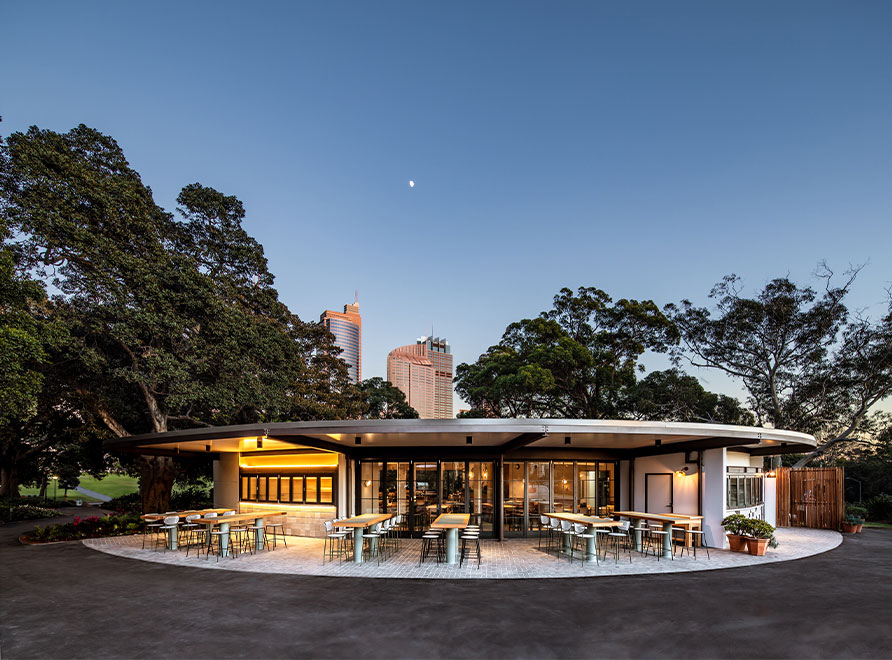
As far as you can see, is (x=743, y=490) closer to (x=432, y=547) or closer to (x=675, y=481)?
(x=675, y=481)

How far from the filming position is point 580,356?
79.5 ft

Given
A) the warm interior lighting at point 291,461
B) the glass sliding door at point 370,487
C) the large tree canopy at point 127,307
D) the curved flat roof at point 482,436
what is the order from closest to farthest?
the curved flat roof at point 482,436 → the warm interior lighting at point 291,461 → the glass sliding door at point 370,487 → the large tree canopy at point 127,307

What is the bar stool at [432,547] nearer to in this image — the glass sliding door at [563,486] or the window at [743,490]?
the glass sliding door at [563,486]

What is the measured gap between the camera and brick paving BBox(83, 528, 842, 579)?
834 centimetres

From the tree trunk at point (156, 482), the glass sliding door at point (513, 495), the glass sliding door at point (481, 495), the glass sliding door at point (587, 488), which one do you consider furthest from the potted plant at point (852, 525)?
the tree trunk at point (156, 482)

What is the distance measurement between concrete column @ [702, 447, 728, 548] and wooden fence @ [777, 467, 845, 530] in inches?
260

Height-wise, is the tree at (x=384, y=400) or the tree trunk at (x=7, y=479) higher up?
the tree at (x=384, y=400)

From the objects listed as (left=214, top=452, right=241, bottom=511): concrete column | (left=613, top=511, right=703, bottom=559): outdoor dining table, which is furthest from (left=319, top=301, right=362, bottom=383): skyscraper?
(left=613, top=511, right=703, bottom=559): outdoor dining table

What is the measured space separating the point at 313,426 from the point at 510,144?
47.8 ft

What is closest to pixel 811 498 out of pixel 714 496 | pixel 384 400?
pixel 714 496

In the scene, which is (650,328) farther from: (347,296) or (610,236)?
(347,296)

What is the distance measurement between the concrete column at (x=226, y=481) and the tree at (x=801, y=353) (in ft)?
73.0

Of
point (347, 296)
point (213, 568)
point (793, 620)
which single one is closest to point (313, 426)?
point (213, 568)

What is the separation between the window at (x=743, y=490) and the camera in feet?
37.7
